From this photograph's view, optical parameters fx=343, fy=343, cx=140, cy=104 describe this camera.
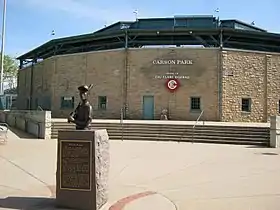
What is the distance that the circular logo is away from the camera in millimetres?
30484

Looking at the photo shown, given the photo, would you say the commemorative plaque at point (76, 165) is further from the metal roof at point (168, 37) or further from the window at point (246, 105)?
the metal roof at point (168, 37)

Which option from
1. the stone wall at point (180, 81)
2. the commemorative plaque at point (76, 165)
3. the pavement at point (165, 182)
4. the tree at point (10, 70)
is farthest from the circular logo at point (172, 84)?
the tree at point (10, 70)

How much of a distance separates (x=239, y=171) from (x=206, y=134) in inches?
422

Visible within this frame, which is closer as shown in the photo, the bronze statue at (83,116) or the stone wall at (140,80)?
the bronze statue at (83,116)

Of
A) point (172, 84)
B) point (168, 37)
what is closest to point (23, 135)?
point (172, 84)

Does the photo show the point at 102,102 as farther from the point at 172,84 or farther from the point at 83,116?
the point at 83,116

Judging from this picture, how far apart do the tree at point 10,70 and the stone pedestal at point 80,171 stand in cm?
5888

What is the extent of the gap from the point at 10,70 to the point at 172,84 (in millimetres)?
41271

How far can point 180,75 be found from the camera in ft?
100

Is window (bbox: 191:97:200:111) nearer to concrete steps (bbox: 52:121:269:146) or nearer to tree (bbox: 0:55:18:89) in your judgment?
concrete steps (bbox: 52:121:269:146)

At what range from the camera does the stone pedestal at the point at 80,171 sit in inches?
230

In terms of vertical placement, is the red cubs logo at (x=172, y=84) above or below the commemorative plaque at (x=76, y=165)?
above

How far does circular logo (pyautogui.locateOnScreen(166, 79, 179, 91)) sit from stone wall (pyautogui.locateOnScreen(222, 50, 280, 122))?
13.4 ft

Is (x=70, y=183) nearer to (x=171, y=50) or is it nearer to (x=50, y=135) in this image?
(x=50, y=135)
